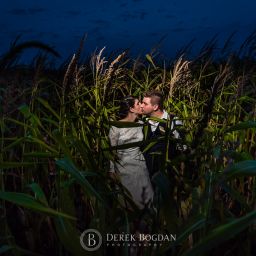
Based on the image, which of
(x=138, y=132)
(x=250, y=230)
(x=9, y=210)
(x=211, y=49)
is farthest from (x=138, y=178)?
(x=250, y=230)

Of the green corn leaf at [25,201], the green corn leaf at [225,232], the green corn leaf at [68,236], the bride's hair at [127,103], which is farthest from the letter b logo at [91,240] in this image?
the bride's hair at [127,103]

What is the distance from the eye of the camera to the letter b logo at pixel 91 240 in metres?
1.08

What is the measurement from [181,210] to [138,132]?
173 cm

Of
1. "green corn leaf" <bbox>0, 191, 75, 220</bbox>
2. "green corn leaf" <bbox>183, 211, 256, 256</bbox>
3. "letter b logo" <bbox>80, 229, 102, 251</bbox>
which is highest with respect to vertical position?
"green corn leaf" <bbox>0, 191, 75, 220</bbox>

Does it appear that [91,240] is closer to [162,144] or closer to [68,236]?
[68,236]

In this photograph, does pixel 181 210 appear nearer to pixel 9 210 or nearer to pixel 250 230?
pixel 250 230

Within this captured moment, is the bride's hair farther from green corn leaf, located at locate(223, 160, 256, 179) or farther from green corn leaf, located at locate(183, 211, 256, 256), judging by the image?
green corn leaf, located at locate(183, 211, 256, 256)

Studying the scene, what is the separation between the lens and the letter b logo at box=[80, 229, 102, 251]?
1079 mm

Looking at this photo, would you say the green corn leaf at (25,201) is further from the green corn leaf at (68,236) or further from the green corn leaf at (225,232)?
the green corn leaf at (225,232)

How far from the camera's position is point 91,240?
1093mm

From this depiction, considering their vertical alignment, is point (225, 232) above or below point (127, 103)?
below

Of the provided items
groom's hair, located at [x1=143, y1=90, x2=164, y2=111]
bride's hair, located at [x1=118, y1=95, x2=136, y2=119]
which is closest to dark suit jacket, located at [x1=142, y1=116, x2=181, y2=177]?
bride's hair, located at [x1=118, y1=95, x2=136, y2=119]

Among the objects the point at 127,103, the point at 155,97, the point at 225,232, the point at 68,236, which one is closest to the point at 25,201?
the point at 68,236

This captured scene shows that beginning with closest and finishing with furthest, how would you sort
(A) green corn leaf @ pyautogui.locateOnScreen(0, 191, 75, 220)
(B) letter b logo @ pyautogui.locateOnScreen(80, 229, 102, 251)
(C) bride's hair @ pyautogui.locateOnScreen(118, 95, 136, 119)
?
1. (A) green corn leaf @ pyautogui.locateOnScreen(0, 191, 75, 220)
2. (B) letter b logo @ pyautogui.locateOnScreen(80, 229, 102, 251)
3. (C) bride's hair @ pyautogui.locateOnScreen(118, 95, 136, 119)
